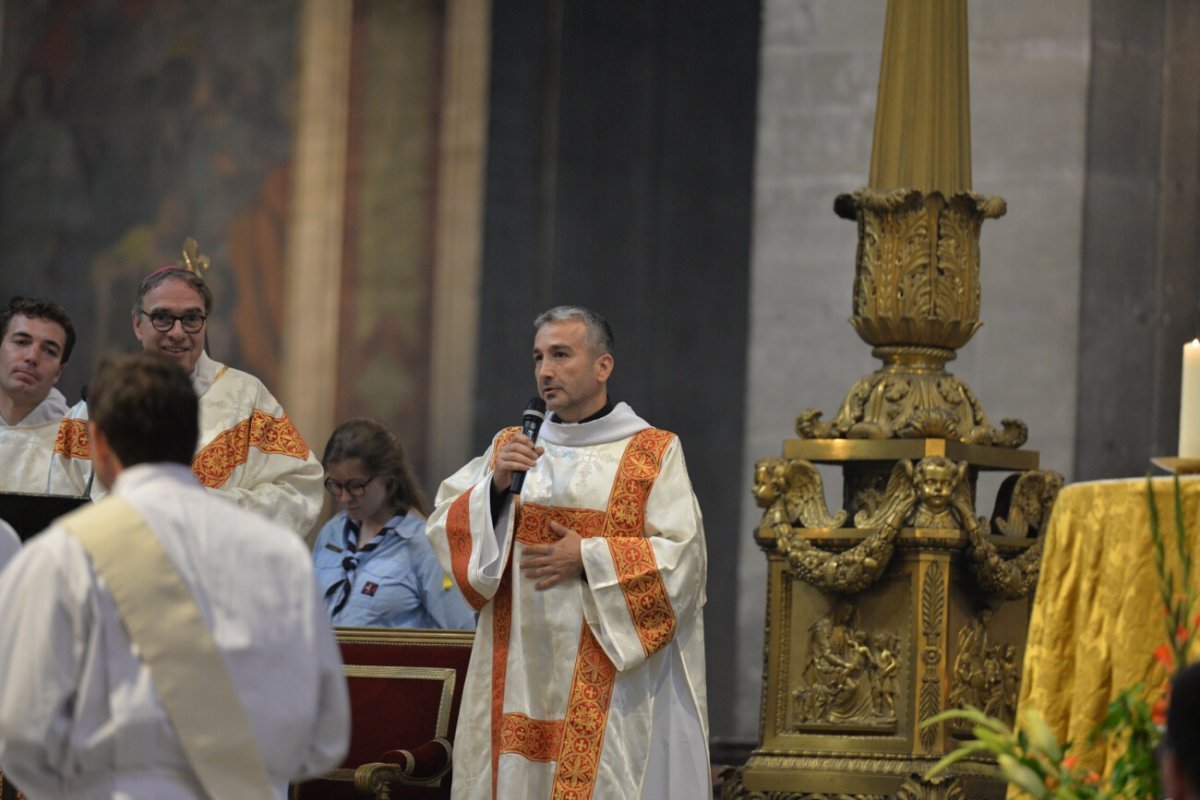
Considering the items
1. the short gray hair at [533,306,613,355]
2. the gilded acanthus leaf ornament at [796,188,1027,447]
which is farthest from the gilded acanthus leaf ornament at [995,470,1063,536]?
the short gray hair at [533,306,613,355]

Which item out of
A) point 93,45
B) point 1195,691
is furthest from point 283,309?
point 1195,691

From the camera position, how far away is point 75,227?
31.3ft

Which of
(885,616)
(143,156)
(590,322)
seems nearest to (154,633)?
(590,322)

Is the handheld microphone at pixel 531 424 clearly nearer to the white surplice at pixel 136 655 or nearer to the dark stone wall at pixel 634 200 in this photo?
the white surplice at pixel 136 655

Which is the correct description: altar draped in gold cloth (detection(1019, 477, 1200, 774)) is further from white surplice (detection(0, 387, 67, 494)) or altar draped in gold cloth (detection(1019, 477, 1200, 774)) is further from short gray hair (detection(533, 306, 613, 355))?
white surplice (detection(0, 387, 67, 494))

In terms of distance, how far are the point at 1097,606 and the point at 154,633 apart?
5.82 feet

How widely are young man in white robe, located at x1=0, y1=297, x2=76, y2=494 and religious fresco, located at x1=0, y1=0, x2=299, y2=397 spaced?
11.4ft

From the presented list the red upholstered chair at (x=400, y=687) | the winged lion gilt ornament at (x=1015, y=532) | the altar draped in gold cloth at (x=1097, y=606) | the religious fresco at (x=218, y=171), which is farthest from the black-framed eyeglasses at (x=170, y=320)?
the religious fresco at (x=218, y=171)

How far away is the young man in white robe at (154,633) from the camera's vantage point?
Result: 9.19ft

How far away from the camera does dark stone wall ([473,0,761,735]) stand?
870 cm

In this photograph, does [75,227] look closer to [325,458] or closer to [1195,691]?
[325,458]

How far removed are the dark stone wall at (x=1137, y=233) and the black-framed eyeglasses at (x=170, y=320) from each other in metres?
4.19

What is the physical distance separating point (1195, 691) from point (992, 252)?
6340 millimetres

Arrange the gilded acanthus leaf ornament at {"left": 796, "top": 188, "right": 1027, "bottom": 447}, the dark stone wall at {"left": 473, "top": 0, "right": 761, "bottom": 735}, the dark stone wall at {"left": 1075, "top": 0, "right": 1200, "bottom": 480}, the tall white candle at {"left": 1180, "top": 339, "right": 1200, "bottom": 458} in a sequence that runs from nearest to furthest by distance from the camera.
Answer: the tall white candle at {"left": 1180, "top": 339, "right": 1200, "bottom": 458}
the gilded acanthus leaf ornament at {"left": 796, "top": 188, "right": 1027, "bottom": 447}
the dark stone wall at {"left": 1075, "top": 0, "right": 1200, "bottom": 480}
the dark stone wall at {"left": 473, "top": 0, "right": 761, "bottom": 735}
